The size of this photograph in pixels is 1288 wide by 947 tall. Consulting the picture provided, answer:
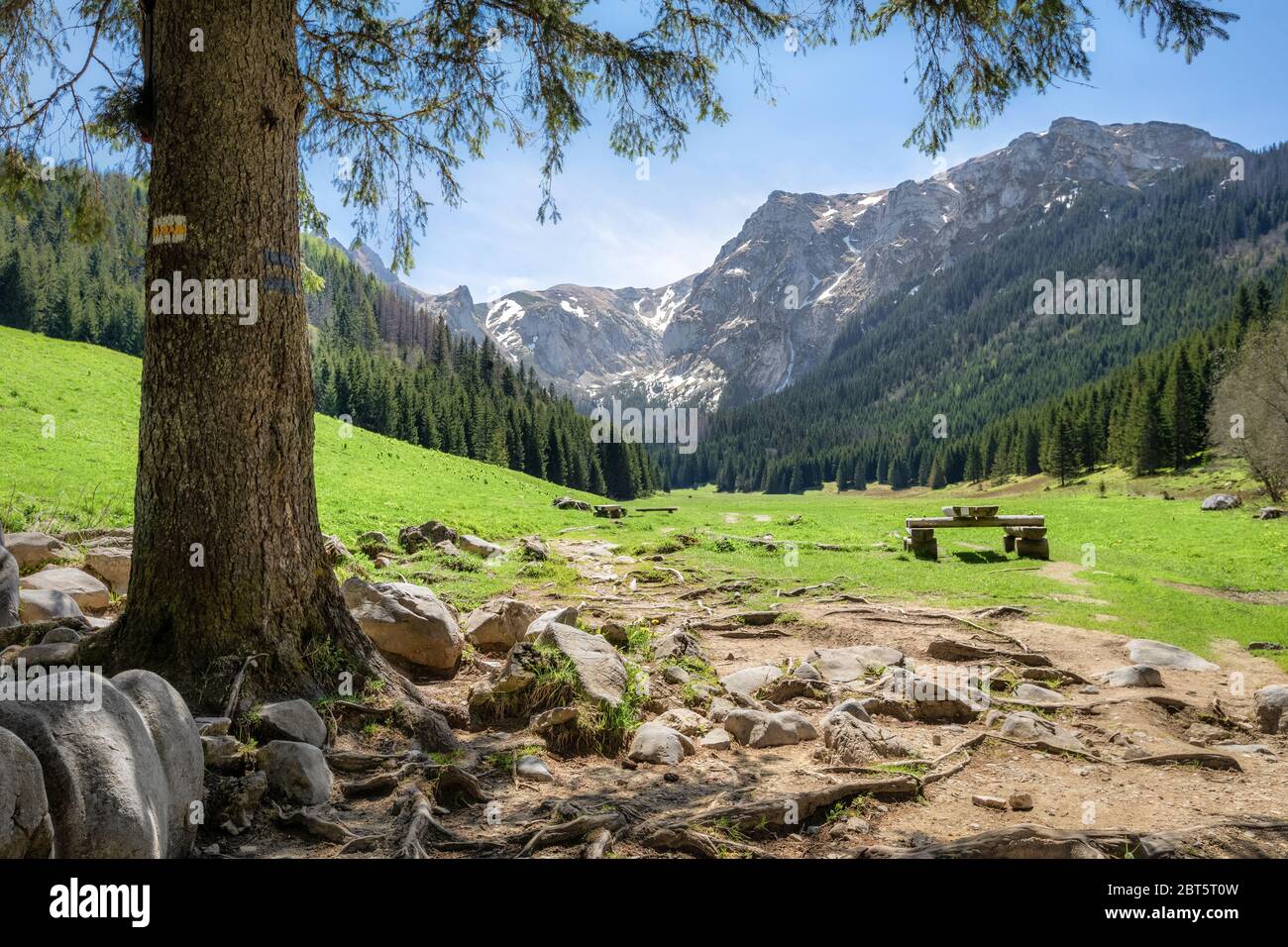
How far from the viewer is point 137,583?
4.77m

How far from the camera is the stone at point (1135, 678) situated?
7.29m

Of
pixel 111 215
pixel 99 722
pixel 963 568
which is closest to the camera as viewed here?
pixel 99 722

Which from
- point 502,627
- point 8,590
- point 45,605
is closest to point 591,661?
point 502,627

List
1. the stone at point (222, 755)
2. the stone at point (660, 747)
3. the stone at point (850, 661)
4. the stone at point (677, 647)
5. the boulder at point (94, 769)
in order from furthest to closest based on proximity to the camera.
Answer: the stone at point (677, 647) < the stone at point (850, 661) < the stone at point (660, 747) < the stone at point (222, 755) < the boulder at point (94, 769)

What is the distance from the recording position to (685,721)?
231 inches

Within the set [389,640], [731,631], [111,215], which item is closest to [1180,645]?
[731,631]

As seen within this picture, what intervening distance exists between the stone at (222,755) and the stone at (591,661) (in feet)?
8.69

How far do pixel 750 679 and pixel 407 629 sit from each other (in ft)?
12.6

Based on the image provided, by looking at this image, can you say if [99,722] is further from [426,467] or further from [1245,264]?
[1245,264]

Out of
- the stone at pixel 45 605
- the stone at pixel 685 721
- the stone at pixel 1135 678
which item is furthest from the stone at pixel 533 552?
the stone at pixel 1135 678

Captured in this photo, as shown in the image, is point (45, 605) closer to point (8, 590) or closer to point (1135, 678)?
point (8, 590)

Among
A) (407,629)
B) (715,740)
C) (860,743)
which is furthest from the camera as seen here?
(407,629)

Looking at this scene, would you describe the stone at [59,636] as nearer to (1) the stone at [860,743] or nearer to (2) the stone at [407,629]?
(2) the stone at [407,629]

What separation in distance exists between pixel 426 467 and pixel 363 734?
125 ft
